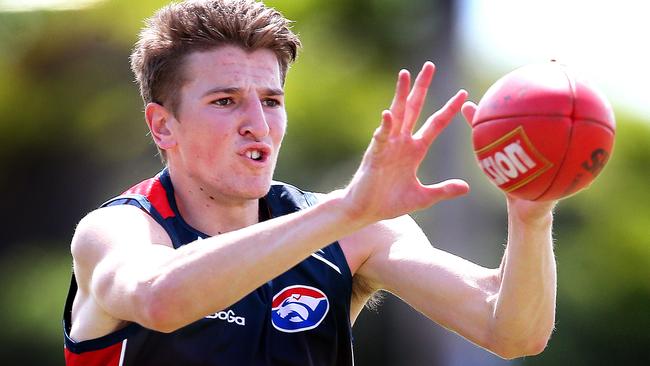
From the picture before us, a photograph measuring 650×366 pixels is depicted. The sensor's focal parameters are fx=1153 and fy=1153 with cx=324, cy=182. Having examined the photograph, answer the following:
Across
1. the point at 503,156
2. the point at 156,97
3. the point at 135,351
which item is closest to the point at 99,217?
the point at 135,351

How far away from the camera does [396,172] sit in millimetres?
3664

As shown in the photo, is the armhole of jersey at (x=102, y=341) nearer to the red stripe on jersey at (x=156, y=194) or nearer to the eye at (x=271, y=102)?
the red stripe on jersey at (x=156, y=194)

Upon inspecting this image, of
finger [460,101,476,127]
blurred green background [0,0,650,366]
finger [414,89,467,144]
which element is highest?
finger [414,89,467,144]

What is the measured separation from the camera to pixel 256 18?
5.07 m

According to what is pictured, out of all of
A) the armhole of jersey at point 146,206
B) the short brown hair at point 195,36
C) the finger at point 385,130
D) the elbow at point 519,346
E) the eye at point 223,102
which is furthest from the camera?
the short brown hair at point 195,36

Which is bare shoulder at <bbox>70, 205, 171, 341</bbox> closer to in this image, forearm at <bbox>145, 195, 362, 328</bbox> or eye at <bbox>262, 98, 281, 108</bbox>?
forearm at <bbox>145, 195, 362, 328</bbox>

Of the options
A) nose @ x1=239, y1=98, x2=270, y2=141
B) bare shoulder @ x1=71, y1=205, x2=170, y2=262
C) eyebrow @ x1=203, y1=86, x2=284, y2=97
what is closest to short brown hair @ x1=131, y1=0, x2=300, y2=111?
eyebrow @ x1=203, y1=86, x2=284, y2=97

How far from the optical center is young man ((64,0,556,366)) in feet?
12.1

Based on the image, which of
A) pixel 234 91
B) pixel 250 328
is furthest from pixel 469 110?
pixel 250 328

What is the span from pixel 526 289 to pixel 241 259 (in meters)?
1.21

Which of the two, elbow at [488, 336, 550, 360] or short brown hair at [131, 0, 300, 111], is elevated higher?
short brown hair at [131, 0, 300, 111]

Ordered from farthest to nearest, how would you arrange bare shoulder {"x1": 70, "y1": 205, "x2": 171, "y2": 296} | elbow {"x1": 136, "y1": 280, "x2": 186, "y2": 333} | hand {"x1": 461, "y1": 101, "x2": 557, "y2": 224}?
bare shoulder {"x1": 70, "y1": 205, "x2": 171, "y2": 296} → hand {"x1": 461, "y1": 101, "x2": 557, "y2": 224} → elbow {"x1": 136, "y1": 280, "x2": 186, "y2": 333}

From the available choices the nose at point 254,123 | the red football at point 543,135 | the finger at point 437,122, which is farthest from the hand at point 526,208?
the nose at point 254,123

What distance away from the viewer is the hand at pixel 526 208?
4.10 m
